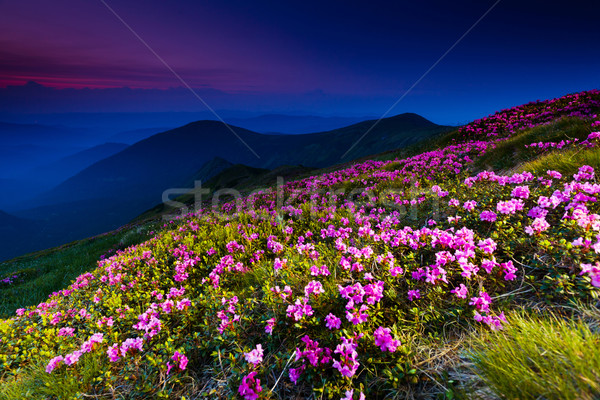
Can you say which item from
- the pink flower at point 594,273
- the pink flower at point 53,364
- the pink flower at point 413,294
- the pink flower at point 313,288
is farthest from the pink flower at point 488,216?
the pink flower at point 53,364

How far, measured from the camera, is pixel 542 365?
5.69 feet

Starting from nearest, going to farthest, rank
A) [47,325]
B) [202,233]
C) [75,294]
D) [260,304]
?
[260,304]
[47,325]
[75,294]
[202,233]

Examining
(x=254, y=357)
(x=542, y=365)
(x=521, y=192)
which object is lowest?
(x=254, y=357)

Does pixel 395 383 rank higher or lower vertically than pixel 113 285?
higher

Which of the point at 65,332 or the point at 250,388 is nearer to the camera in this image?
the point at 250,388

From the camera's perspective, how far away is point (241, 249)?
5391 mm

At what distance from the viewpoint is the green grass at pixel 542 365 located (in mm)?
1527

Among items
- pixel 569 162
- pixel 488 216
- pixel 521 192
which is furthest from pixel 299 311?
pixel 569 162

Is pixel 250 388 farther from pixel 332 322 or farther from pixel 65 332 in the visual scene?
pixel 65 332

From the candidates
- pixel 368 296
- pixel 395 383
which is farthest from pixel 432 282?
pixel 395 383

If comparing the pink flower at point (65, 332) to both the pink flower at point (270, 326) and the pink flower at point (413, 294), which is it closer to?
the pink flower at point (270, 326)

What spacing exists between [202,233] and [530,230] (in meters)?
6.56

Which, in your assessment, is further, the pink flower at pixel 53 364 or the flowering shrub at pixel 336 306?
the pink flower at pixel 53 364

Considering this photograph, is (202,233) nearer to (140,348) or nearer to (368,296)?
(140,348)
